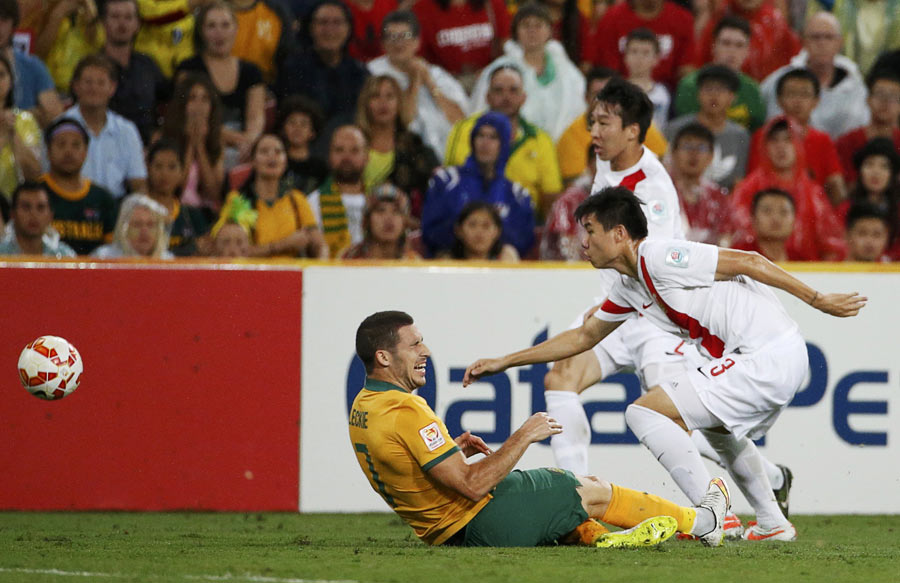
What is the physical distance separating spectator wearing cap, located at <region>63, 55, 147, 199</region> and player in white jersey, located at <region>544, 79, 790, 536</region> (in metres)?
4.28

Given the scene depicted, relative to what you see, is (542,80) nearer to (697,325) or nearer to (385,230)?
(385,230)

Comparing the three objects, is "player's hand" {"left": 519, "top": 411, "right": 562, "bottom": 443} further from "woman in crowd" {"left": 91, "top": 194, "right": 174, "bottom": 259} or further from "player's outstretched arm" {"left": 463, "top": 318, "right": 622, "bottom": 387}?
"woman in crowd" {"left": 91, "top": 194, "right": 174, "bottom": 259}

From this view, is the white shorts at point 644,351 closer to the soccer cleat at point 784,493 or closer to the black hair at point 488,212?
the soccer cleat at point 784,493

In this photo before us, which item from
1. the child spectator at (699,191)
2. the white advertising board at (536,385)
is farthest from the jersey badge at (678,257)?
the child spectator at (699,191)

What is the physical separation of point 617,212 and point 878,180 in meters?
5.19

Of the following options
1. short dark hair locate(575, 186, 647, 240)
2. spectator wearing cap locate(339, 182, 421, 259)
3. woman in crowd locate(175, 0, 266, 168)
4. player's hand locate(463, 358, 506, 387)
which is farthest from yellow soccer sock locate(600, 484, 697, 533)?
woman in crowd locate(175, 0, 266, 168)

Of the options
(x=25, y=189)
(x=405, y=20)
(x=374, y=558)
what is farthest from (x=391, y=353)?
(x=405, y=20)

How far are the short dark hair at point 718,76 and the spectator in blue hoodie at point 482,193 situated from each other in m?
2.06

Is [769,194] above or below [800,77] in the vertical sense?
below

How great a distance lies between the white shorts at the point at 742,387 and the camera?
6590 millimetres

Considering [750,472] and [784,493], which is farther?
[784,493]

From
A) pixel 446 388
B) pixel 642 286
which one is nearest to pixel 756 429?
pixel 642 286

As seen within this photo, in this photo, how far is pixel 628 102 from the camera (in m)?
7.54

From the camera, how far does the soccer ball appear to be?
7.30 meters
